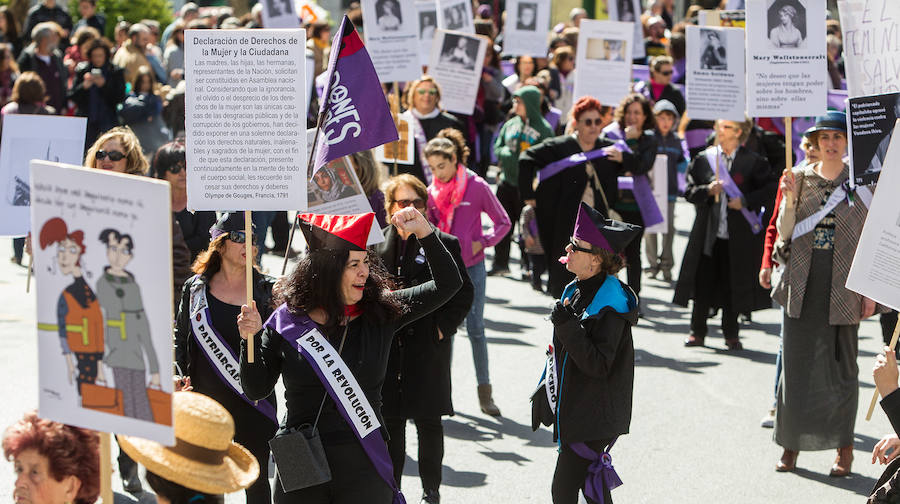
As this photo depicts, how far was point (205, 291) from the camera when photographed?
19.0 feet

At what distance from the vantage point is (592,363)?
5.57m

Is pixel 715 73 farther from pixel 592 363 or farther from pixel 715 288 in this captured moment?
pixel 592 363

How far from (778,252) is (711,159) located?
2.98m

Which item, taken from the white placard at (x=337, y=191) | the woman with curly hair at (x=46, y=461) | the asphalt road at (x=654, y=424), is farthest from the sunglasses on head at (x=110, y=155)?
the woman with curly hair at (x=46, y=461)

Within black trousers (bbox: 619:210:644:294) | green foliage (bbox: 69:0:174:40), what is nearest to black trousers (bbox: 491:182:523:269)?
black trousers (bbox: 619:210:644:294)

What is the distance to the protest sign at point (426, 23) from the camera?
1439cm

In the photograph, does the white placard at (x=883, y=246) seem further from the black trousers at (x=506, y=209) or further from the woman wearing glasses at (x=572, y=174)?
the black trousers at (x=506, y=209)

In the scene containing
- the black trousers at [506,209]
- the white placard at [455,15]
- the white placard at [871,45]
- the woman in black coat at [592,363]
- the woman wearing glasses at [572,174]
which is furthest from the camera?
the white placard at [455,15]

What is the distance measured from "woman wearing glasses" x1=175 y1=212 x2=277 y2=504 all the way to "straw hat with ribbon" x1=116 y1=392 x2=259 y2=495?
1859 mm

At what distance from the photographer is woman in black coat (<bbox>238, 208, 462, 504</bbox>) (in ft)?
15.7

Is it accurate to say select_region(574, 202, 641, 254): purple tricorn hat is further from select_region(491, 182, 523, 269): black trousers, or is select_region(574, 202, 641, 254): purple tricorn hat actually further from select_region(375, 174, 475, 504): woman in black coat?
select_region(491, 182, 523, 269): black trousers

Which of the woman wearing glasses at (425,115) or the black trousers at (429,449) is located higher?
the woman wearing glasses at (425,115)

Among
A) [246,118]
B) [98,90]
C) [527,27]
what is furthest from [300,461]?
[527,27]

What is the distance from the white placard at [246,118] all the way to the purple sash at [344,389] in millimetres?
531
